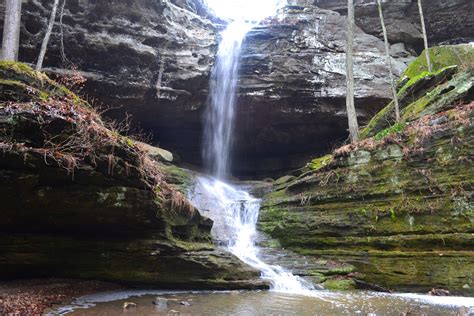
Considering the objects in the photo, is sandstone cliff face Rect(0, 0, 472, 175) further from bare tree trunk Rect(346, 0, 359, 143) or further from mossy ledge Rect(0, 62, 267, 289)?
mossy ledge Rect(0, 62, 267, 289)

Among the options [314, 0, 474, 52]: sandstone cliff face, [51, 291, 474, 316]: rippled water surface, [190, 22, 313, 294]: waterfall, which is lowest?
[51, 291, 474, 316]: rippled water surface

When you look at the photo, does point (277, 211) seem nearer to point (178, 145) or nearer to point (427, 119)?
point (427, 119)

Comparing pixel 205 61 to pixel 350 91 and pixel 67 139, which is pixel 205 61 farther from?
pixel 67 139

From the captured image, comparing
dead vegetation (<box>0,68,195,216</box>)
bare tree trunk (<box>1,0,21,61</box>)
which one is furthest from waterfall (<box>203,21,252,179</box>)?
dead vegetation (<box>0,68,195,216</box>)

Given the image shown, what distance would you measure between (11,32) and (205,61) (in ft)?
28.2

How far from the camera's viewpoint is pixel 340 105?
1842cm

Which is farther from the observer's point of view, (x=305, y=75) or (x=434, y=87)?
(x=305, y=75)

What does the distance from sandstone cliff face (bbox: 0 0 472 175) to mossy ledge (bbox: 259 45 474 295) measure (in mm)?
6880

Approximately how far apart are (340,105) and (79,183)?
1483 centimetres

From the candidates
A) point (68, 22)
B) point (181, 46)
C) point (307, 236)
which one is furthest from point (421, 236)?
point (68, 22)

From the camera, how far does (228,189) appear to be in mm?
16734

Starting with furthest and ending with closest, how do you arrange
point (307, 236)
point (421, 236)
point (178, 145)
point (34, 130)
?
point (178, 145), point (307, 236), point (421, 236), point (34, 130)

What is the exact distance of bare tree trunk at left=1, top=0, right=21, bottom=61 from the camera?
1097cm

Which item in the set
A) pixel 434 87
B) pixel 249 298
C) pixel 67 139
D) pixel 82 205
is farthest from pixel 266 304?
pixel 434 87
